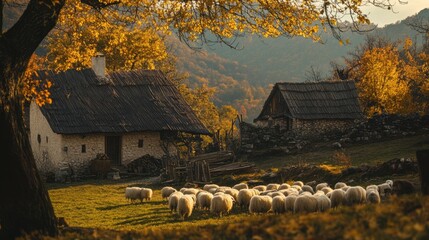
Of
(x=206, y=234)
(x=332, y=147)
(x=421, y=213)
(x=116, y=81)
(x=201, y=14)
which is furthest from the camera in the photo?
(x=116, y=81)

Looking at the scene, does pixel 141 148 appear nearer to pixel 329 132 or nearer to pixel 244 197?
pixel 329 132

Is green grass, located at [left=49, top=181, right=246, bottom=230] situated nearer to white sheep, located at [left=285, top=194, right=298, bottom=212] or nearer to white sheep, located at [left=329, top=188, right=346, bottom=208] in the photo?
white sheep, located at [left=285, top=194, right=298, bottom=212]

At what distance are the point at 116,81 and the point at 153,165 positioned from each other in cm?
606

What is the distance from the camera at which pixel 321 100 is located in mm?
43969

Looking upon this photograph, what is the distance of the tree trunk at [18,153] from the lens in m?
11.2

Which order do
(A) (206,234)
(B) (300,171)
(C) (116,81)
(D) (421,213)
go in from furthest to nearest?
(C) (116,81) → (B) (300,171) → (A) (206,234) → (D) (421,213)

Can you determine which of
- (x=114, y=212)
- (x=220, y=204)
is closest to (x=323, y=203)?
(x=220, y=204)

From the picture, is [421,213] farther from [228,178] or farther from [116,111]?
[116,111]

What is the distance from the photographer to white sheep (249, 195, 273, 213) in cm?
1806

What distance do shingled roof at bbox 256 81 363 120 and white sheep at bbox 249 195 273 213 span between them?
24.5 metres

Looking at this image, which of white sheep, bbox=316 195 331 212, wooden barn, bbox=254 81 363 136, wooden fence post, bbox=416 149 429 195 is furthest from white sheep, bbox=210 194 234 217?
wooden barn, bbox=254 81 363 136

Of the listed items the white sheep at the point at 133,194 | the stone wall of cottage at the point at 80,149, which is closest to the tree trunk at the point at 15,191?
the white sheep at the point at 133,194

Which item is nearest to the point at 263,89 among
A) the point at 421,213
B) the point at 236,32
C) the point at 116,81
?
the point at 116,81

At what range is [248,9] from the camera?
14.1m
